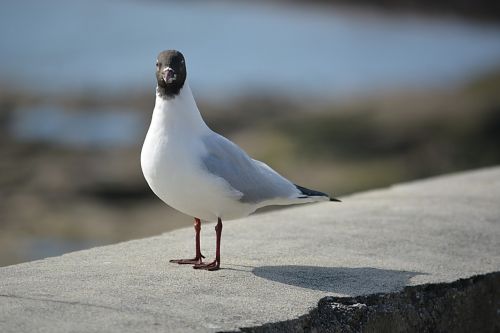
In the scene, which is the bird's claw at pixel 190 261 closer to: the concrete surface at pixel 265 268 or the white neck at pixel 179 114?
the concrete surface at pixel 265 268

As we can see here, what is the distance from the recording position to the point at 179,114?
4359 mm

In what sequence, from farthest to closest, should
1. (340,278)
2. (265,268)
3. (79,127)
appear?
1. (79,127)
2. (265,268)
3. (340,278)

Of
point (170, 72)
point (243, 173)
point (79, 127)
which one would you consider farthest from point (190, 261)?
point (79, 127)

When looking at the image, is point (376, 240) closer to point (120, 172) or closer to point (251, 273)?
point (251, 273)

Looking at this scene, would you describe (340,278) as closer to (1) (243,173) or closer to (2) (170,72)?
(1) (243,173)

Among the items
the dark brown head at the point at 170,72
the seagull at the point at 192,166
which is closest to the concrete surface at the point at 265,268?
the seagull at the point at 192,166

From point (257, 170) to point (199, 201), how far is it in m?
0.38

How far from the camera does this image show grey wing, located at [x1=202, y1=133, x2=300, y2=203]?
171 inches

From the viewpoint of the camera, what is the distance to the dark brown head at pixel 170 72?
14.0ft

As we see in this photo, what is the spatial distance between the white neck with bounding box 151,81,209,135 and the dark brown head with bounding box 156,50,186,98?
33 millimetres

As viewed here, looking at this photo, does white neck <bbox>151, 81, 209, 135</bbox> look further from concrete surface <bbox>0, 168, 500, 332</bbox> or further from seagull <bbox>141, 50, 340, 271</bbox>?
concrete surface <bbox>0, 168, 500, 332</bbox>

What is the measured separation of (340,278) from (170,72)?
4.06ft

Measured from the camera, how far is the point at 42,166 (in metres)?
13.4

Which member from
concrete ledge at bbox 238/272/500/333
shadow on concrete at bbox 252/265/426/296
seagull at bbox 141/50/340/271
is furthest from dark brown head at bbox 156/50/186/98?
concrete ledge at bbox 238/272/500/333
